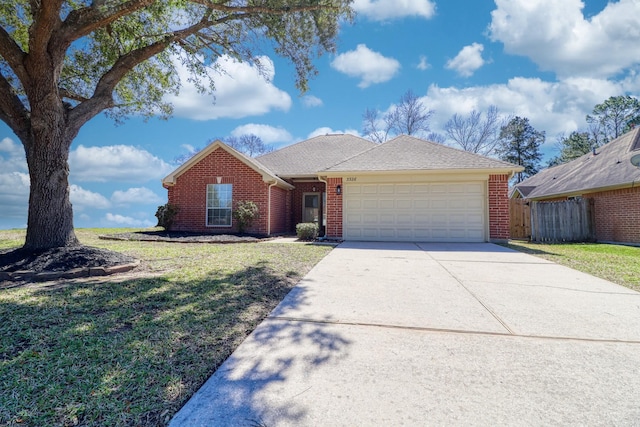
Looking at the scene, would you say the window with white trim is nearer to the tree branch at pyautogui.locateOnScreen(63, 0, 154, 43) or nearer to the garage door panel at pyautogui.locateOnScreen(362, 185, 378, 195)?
the garage door panel at pyautogui.locateOnScreen(362, 185, 378, 195)

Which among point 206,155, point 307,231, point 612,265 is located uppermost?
point 206,155

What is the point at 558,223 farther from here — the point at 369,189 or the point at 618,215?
the point at 369,189

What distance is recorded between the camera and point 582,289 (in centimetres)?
482

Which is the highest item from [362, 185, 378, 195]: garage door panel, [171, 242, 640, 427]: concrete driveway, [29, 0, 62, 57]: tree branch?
[29, 0, 62, 57]: tree branch

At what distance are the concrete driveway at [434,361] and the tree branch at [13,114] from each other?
21.8 feet

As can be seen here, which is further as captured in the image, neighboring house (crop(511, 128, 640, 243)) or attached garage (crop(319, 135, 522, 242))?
neighboring house (crop(511, 128, 640, 243))

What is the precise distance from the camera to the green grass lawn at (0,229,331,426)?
1937mm

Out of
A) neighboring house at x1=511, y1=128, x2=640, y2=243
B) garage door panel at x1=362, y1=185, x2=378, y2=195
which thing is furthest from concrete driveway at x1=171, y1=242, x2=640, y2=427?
neighboring house at x1=511, y1=128, x2=640, y2=243

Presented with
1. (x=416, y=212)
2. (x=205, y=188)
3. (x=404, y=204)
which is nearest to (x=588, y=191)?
(x=416, y=212)

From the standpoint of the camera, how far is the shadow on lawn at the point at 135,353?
75.8 inches

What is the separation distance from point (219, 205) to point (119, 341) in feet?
37.1

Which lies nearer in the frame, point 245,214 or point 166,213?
point 245,214

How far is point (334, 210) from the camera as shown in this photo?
39.7 ft

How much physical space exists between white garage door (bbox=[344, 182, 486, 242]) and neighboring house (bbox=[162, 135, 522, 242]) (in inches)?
1.3
